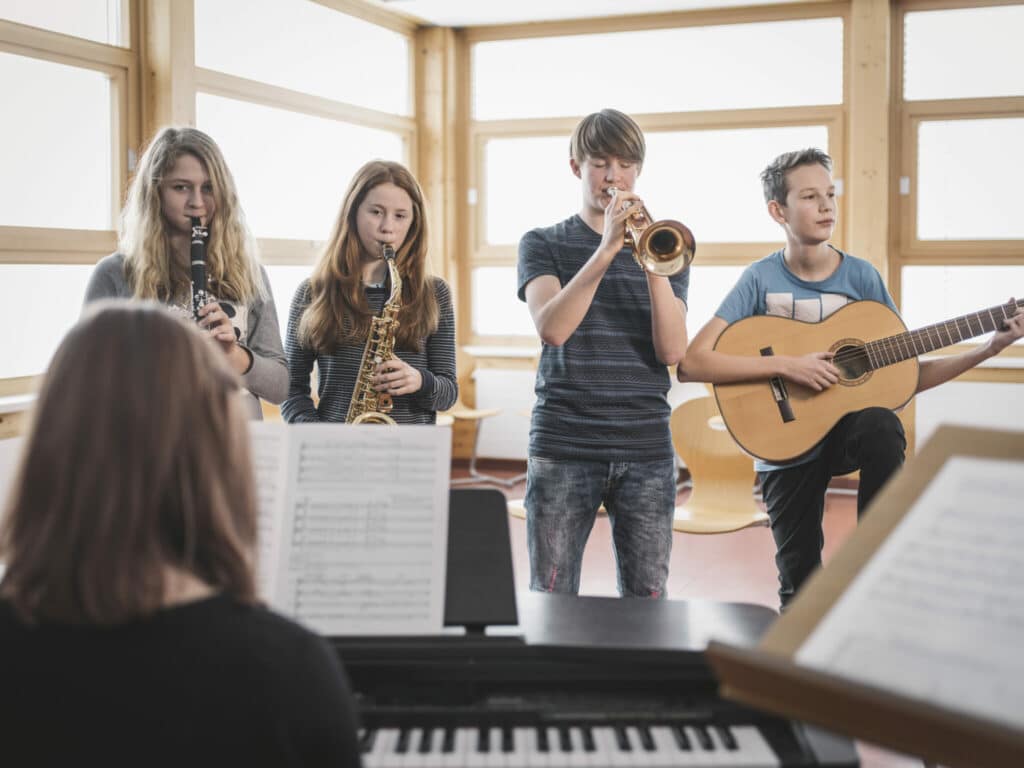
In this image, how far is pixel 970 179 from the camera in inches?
251

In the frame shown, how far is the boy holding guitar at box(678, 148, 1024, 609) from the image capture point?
2.70 metres

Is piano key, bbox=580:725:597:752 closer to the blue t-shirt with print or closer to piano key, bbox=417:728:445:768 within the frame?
piano key, bbox=417:728:445:768

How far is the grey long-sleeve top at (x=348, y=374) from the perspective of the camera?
256 cm

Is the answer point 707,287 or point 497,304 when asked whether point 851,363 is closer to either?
point 707,287

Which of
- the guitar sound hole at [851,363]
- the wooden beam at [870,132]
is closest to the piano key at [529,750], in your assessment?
the guitar sound hole at [851,363]

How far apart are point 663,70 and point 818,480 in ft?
15.9

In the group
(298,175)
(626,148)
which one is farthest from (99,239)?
(626,148)

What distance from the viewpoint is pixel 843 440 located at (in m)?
2.57

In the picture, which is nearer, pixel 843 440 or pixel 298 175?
pixel 843 440

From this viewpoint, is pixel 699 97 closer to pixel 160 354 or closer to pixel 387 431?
pixel 387 431

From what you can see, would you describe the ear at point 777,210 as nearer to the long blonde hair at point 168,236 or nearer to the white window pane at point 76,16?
the long blonde hair at point 168,236

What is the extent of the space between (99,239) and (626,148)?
3.18 meters

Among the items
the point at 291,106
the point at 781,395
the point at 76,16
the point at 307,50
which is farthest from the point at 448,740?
the point at 307,50

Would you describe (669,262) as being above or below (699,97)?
below
